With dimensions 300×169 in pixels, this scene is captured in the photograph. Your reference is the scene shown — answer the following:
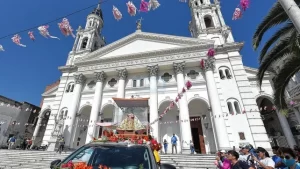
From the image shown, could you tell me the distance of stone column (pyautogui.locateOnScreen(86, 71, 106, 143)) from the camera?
17.3 m

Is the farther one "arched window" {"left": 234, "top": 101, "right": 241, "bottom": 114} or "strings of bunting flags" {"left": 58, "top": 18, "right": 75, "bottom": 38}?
"arched window" {"left": 234, "top": 101, "right": 241, "bottom": 114}

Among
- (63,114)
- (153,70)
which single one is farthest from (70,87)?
(153,70)

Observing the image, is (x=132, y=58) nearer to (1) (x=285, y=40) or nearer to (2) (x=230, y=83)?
(2) (x=230, y=83)

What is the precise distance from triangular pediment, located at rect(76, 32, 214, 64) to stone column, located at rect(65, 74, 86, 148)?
2777mm

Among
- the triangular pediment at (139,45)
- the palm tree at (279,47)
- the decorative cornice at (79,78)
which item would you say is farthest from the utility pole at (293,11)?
the decorative cornice at (79,78)

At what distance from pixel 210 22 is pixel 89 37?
21.3 metres

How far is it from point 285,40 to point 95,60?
66.1 ft

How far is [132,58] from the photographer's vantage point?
2080 cm

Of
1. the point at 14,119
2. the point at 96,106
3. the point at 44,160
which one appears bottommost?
the point at 44,160

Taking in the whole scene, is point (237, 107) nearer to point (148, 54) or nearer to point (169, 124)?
point (169, 124)

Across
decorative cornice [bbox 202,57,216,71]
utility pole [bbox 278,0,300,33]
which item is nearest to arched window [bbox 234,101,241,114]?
decorative cornice [bbox 202,57,216,71]

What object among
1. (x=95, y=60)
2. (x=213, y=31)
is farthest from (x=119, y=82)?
(x=213, y=31)

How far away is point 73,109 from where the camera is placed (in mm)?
19250

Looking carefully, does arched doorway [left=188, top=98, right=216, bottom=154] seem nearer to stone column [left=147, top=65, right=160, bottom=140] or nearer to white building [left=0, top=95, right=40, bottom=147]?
stone column [left=147, top=65, right=160, bottom=140]
